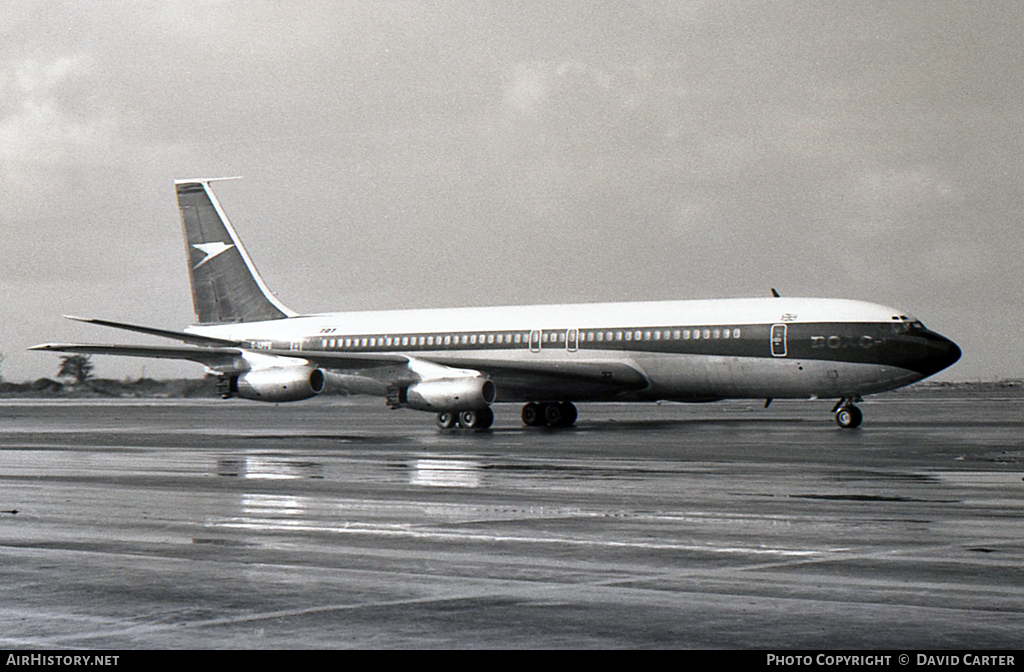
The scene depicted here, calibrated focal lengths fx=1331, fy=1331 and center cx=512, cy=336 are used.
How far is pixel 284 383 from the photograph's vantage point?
40.7 metres

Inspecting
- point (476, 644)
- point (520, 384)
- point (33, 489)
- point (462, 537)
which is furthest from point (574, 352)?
point (476, 644)

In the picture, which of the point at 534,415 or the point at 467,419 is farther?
the point at 534,415

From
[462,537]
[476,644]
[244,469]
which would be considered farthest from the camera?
[244,469]

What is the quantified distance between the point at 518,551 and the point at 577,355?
2955 cm

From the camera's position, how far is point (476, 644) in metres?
7.43

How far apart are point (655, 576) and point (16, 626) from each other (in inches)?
177

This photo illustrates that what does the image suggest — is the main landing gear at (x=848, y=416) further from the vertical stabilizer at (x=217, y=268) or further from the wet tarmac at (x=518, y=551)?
the vertical stabilizer at (x=217, y=268)

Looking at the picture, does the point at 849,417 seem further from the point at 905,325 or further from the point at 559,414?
the point at 559,414

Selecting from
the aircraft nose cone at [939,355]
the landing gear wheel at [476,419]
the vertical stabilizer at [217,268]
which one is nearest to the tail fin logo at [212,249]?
the vertical stabilizer at [217,268]

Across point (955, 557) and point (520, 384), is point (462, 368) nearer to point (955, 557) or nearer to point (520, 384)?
point (520, 384)

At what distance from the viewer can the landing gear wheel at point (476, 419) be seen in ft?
127

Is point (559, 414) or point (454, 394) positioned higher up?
point (454, 394)

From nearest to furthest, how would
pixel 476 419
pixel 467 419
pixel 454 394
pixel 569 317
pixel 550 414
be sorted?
pixel 454 394 < pixel 476 419 < pixel 467 419 < pixel 569 317 < pixel 550 414

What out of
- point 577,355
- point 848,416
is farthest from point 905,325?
point 577,355
